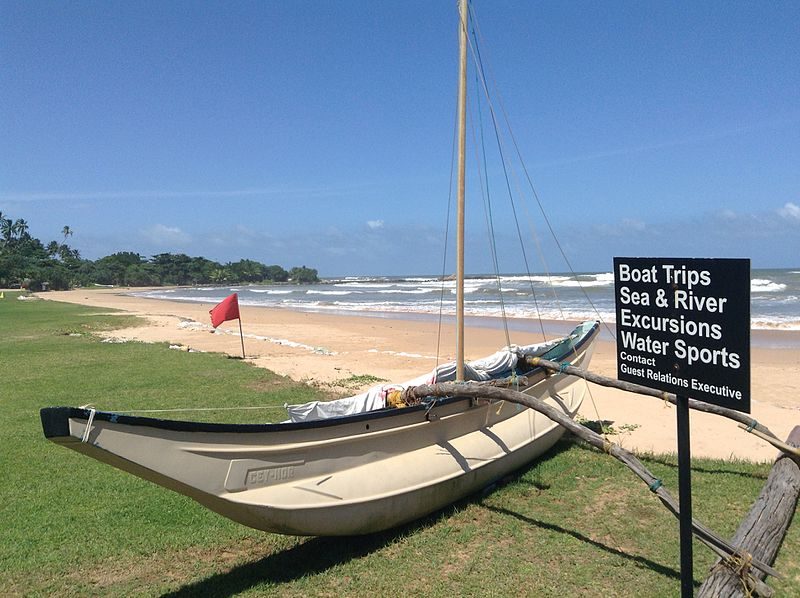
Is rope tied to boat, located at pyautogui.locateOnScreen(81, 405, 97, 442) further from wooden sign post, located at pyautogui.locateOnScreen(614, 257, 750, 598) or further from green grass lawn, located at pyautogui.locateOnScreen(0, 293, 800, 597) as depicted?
wooden sign post, located at pyautogui.locateOnScreen(614, 257, 750, 598)

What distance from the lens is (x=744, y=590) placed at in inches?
149

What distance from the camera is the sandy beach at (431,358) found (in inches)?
342

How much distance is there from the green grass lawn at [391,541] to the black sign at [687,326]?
199cm

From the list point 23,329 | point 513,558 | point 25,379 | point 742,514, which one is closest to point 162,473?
point 513,558

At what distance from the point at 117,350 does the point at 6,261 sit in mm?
71963

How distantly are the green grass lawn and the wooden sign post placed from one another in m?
1.35

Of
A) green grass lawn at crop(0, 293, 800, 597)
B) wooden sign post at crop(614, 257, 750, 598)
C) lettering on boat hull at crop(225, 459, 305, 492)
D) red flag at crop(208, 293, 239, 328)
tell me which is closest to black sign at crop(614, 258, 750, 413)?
wooden sign post at crop(614, 257, 750, 598)

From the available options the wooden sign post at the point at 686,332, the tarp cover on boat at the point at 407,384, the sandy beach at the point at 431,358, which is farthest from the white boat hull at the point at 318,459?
the sandy beach at the point at 431,358

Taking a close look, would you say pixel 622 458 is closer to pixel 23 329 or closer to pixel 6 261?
pixel 23 329

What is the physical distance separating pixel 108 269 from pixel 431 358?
10993 cm

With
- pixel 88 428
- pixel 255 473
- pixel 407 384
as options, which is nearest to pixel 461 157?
pixel 407 384

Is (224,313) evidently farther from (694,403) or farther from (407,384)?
(694,403)

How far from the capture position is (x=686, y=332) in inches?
133

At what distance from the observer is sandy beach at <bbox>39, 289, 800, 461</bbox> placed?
870 cm
